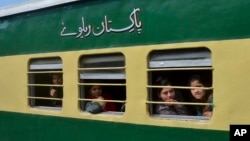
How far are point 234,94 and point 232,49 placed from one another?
311 mm

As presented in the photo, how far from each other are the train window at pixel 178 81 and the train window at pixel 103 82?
0.33m

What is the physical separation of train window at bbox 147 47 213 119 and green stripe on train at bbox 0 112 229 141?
0.46 ft

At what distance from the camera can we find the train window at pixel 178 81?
3.46m

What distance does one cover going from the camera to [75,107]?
4.48 m

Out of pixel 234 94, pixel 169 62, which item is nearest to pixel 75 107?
pixel 169 62

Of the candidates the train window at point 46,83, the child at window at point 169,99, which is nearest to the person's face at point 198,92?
the child at window at point 169,99

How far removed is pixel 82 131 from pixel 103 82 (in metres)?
0.53

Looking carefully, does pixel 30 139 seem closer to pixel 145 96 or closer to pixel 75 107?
pixel 75 107

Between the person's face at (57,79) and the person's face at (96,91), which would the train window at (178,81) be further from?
the person's face at (57,79)

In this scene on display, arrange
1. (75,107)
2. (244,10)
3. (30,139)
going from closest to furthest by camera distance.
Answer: (244,10), (75,107), (30,139)

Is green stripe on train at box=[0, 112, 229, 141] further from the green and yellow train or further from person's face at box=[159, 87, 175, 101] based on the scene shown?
person's face at box=[159, 87, 175, 101]

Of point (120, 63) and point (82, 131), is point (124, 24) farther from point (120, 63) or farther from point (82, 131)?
point (82, 131)

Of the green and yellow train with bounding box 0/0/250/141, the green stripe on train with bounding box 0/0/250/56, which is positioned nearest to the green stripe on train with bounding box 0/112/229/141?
the green and yellow train with bounding box 0/0/250/141

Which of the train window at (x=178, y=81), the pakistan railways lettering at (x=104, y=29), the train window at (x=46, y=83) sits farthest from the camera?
the train window at (x=46, y=83)
